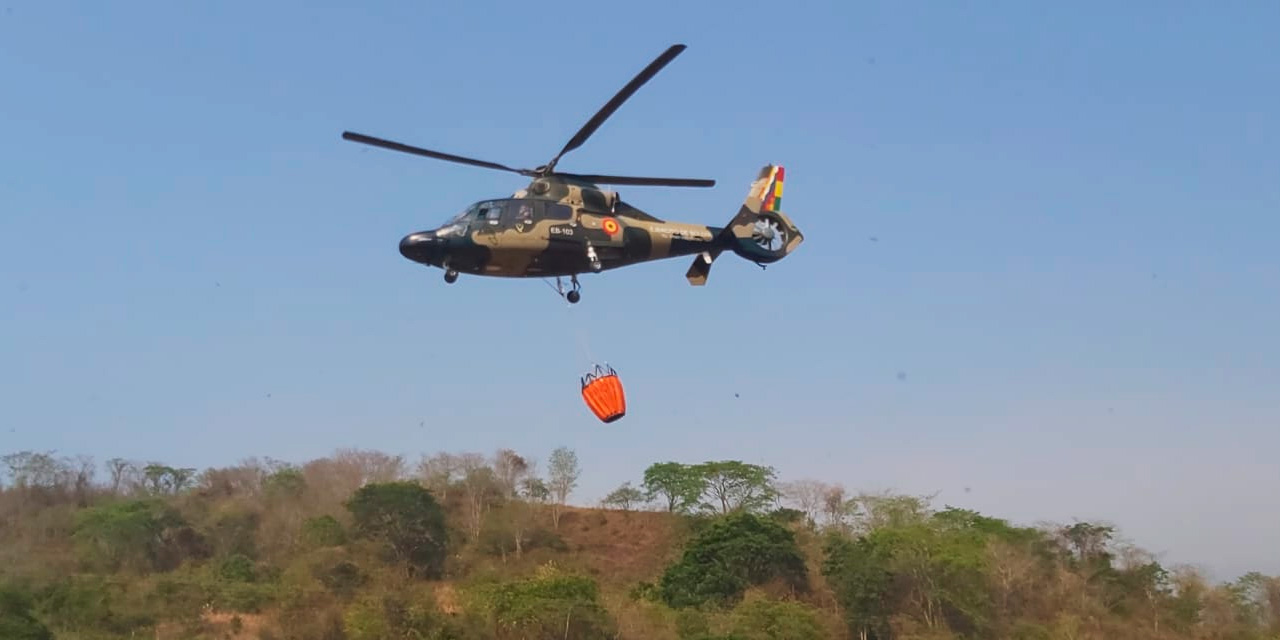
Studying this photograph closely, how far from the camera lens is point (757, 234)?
21.9m

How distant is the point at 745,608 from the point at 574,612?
802cm

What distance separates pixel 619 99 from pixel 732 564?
134 ft

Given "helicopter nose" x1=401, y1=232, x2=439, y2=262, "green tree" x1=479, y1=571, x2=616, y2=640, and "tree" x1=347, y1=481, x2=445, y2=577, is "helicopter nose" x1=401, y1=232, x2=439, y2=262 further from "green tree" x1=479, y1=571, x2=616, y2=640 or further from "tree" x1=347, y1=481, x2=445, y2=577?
"tree" x1=347, y1=481, x2=445, y2=577

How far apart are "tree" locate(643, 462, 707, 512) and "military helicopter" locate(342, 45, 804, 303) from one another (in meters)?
56.9

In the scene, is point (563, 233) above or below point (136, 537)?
above

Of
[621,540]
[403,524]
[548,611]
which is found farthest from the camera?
[621,540]

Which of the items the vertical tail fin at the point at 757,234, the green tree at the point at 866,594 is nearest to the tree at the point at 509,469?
the green tree at the point at 866,594

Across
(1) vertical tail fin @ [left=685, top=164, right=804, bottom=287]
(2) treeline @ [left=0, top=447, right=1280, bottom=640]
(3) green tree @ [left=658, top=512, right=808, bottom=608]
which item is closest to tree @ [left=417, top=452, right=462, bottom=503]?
(2) treeline @ [left=0, top=447, right=1280, bottom=640]

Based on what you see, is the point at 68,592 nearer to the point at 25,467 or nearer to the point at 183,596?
the point at 183,596

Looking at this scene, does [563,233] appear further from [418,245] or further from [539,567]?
[539,567]

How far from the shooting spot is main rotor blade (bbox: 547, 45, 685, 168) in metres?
16.6

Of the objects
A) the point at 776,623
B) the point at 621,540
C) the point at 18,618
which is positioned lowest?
the point at 18,618

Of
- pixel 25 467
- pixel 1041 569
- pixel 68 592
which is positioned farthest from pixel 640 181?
pixel 25 467

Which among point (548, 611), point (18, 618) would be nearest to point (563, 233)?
point (548, 611)
